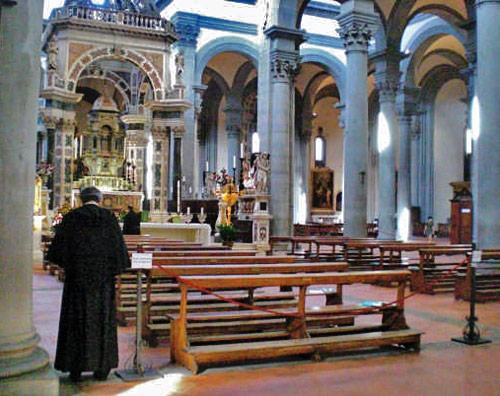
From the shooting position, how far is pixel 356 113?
17.3 meters

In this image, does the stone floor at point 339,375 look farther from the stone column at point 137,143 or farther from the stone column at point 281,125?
the stone column at point 137,143

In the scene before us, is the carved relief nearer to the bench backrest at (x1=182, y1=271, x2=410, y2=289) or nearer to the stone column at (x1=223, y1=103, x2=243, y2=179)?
the stone column at (x1=223, y1=103, x2=243, y2=179)

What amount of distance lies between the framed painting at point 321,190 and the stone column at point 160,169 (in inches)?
777

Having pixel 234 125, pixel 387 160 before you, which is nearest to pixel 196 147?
pixel 234 125

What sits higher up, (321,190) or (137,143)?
(137,143)

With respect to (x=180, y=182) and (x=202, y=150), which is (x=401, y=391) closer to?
(x=180, y=182)

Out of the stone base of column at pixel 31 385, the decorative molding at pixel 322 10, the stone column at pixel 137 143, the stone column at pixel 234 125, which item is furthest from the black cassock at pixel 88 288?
the stone column at pixel 234 125

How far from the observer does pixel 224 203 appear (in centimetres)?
2298

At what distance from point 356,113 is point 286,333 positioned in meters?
12.0

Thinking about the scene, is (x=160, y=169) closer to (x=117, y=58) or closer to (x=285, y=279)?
(x=117, y=58)

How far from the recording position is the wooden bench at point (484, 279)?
10.8 m

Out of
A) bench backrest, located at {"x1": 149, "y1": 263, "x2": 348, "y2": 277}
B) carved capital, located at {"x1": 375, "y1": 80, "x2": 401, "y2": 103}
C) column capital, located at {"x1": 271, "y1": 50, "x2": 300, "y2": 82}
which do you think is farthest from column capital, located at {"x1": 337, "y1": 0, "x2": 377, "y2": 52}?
bench backrest, located at {"x1": 149, "y1": 263, "x2": 348, "y2": 277}

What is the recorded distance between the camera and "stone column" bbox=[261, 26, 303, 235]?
21.5 metres

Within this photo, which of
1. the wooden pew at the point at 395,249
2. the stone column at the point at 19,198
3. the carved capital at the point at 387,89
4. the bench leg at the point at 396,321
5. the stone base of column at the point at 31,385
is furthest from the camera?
the carved capital at the point at 387,89
